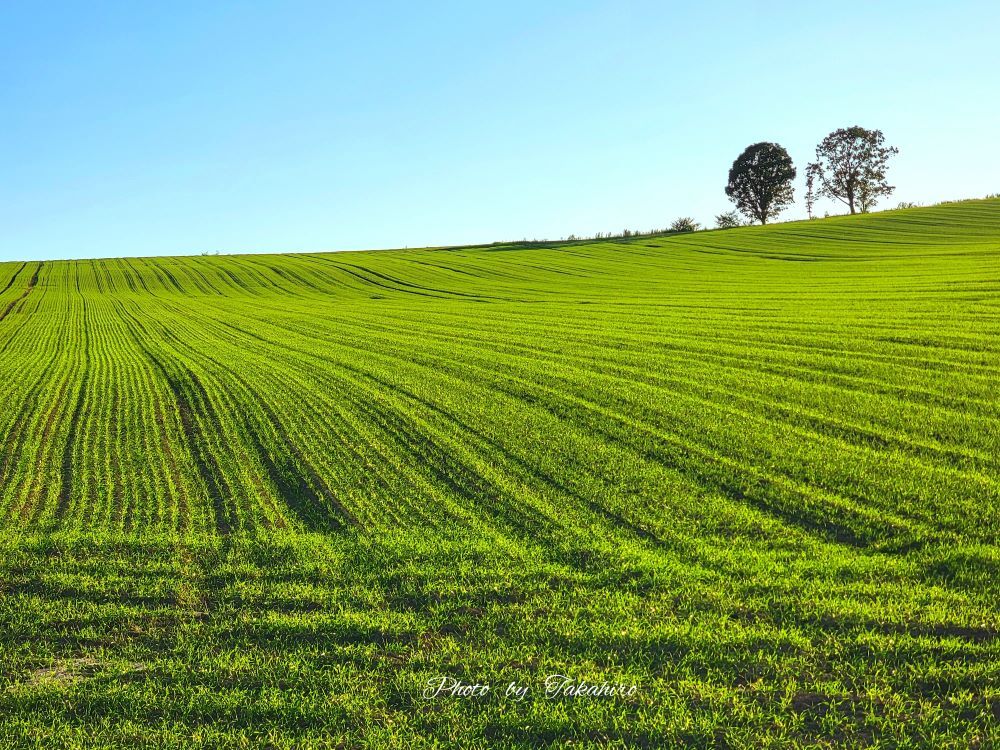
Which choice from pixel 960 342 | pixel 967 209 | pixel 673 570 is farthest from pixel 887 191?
pixel 673 570

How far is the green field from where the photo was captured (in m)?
5.55

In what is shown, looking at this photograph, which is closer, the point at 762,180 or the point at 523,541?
the point at 523,541

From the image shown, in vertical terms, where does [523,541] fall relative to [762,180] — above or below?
below

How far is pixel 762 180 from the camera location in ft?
309

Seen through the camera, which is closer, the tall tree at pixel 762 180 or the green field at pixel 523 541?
the green field at pixel 523 541

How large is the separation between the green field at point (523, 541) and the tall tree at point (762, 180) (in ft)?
254

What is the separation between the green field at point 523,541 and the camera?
5.55m

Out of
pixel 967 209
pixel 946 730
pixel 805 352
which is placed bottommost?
pixel 946 730

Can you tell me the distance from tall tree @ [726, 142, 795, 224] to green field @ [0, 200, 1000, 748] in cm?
7745

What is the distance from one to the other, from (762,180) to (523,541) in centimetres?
9589

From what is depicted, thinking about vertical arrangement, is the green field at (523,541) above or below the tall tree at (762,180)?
below

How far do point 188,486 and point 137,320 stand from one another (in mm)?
28344

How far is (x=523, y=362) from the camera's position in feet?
62.9

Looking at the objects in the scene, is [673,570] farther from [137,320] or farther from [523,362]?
[137,320]
